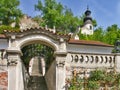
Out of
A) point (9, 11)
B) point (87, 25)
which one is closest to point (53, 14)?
point (9, 11)

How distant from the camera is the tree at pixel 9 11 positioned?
4375 cm

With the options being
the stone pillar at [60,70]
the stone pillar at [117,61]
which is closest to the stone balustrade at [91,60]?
the stone pillar at [117,61]

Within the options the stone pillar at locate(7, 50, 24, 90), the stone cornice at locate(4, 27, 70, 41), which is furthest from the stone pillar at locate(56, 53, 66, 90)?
the stone pillar at locate(7, 50, 24, 90)

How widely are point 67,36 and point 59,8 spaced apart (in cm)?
3211

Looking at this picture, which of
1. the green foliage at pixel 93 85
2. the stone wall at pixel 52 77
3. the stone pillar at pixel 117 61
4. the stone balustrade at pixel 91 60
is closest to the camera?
the green foliage at pixel 93 85

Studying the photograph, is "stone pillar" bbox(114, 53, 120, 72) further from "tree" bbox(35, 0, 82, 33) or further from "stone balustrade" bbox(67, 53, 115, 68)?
"tree" bbox(35, 0, 82, 33)

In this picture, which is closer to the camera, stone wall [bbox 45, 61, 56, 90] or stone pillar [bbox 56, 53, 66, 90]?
stone pillar [bbox 56, 53, 66, 90]

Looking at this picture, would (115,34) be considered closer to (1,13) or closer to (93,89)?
(1,13)

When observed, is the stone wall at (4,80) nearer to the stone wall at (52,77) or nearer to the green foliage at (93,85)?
the stone wall at (52,77)

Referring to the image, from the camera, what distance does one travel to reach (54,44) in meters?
13.1

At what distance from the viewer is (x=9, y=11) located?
144 feet

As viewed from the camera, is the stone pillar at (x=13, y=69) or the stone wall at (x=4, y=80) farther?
the stone wall at (x=4, y=80)

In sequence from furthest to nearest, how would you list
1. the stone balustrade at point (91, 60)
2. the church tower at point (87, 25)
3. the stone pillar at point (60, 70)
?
the church tower at point (87, 25)
the stone balustrade at point (91, 60)
the stone pillar at point (60, 70)

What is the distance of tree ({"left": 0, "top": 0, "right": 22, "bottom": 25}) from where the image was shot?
43.8 metres
